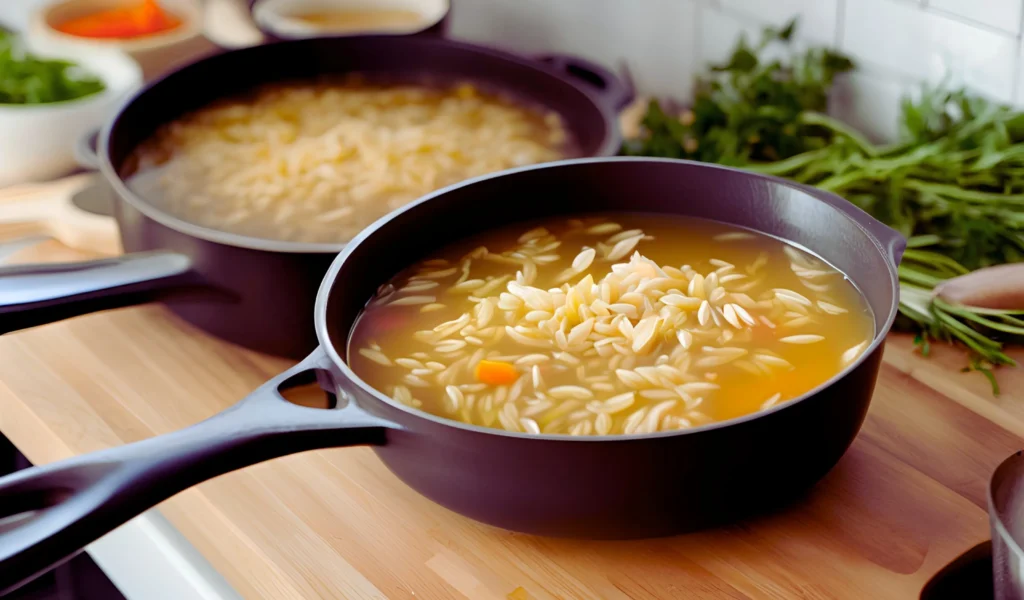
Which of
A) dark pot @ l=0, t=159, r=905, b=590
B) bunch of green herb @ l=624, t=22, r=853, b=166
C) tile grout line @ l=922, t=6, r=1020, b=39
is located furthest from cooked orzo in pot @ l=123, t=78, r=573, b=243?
tile grout line @ l=922, t=6, r=1020, b=39

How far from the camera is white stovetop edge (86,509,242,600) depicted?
1.28m

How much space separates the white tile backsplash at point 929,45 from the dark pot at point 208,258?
1.30 feet

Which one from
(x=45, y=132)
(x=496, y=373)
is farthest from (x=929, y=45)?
(x=45, y=132)

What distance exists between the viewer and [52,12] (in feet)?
7.92

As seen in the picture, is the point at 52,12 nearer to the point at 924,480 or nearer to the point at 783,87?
the point at 783,87

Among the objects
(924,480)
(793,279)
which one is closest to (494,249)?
(793,279)

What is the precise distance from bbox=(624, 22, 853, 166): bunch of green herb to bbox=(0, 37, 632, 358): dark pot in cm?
11

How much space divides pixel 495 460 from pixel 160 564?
532 mm

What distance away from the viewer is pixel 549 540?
118cm

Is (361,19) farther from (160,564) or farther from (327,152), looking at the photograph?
(160,564)

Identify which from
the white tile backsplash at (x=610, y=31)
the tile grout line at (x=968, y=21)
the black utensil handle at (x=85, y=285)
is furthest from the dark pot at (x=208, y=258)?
the tile grout line at (x=968, y=21)

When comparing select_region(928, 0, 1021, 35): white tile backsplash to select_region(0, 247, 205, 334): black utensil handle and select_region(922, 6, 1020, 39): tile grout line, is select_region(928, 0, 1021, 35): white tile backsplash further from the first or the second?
select_region(0, 247, 205, 334): black utensil handle

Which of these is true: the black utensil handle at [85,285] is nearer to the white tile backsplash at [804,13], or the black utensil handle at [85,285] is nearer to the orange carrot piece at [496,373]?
the orange carrot piece at [496,373]

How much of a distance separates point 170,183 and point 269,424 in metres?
0.81
